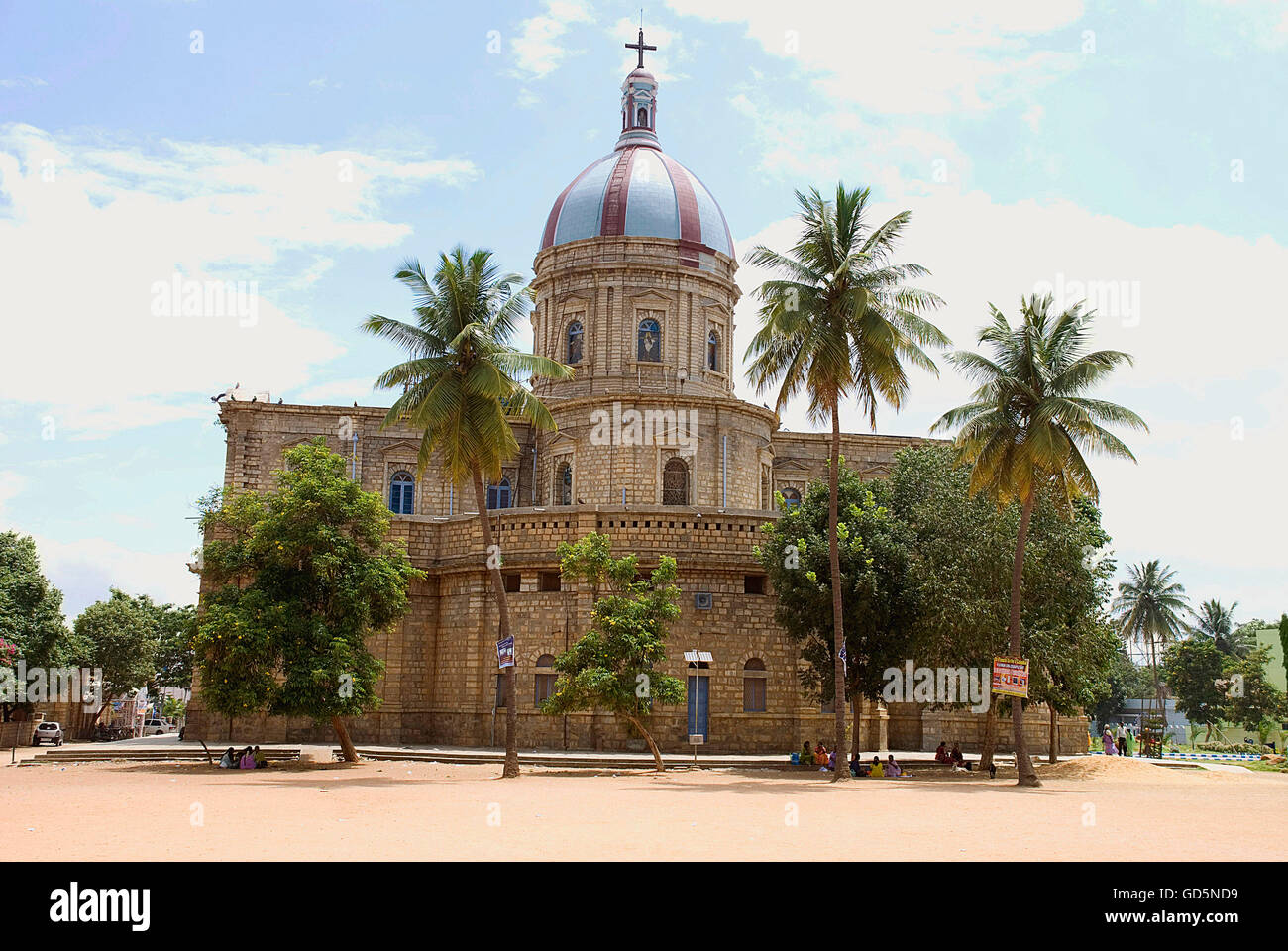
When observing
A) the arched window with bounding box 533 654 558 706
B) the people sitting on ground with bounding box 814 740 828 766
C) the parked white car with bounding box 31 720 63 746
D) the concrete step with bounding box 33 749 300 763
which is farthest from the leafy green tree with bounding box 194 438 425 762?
the parked white car with bounding box 31 720 63 746

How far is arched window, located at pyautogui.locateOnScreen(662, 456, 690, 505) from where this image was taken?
4059 cm

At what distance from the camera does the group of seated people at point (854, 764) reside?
27773 millimetres

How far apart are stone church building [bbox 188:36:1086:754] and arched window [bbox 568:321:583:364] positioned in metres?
0.08

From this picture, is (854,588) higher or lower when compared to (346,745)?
higher

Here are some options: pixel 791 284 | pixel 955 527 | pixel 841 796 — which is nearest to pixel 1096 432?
pixel 955 527

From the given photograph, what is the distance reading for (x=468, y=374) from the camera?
27312 millimetres

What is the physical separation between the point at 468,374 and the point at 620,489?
1354 centimetres

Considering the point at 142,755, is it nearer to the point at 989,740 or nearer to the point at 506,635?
the point at 506,635

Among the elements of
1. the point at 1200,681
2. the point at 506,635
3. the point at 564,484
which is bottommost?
the point at 1200,681

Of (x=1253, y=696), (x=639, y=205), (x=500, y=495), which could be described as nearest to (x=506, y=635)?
(x=500, y=495)

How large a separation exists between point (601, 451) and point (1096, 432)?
62.2ft

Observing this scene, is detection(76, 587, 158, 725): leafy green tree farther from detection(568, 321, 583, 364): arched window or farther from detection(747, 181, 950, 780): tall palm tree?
detection(747, 181, 950, 780): tall palm tree

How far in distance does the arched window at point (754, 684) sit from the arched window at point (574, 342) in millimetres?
14832
